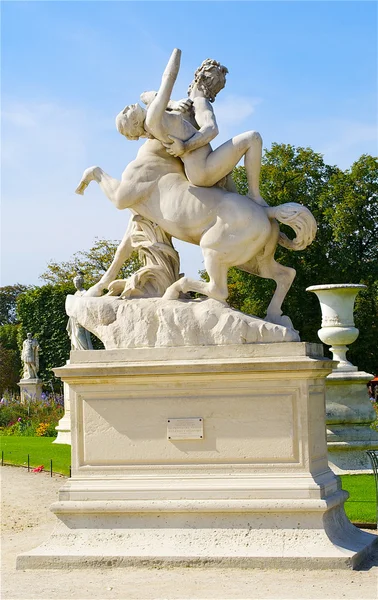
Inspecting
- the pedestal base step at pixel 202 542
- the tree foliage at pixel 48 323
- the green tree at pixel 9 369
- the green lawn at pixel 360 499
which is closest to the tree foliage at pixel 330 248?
the tree foliage at pixel 48 323

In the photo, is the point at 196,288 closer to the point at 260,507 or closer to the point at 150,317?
the point at 150,317

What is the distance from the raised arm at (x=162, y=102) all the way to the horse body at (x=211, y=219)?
209 mm

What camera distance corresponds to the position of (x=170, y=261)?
7.51 meters

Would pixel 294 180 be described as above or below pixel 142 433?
above

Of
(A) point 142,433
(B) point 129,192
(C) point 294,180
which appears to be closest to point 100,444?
(A) point 142,433

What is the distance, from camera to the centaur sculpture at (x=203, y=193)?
7109 millimetres

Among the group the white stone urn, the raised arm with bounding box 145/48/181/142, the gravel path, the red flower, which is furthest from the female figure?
the red flower

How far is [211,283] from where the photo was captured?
23.4 ft

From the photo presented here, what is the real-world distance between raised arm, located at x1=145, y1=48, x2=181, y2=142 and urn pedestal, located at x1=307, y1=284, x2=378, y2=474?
5814 millimetres

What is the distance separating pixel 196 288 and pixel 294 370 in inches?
43.2

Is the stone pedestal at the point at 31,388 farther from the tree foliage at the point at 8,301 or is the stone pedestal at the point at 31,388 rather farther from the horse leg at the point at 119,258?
the tree foliage at the point at 8,301

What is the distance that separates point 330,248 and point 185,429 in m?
24.4

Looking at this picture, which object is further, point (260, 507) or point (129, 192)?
point (129, 192)

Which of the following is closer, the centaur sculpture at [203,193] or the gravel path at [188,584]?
the gravel path at [188,584]
